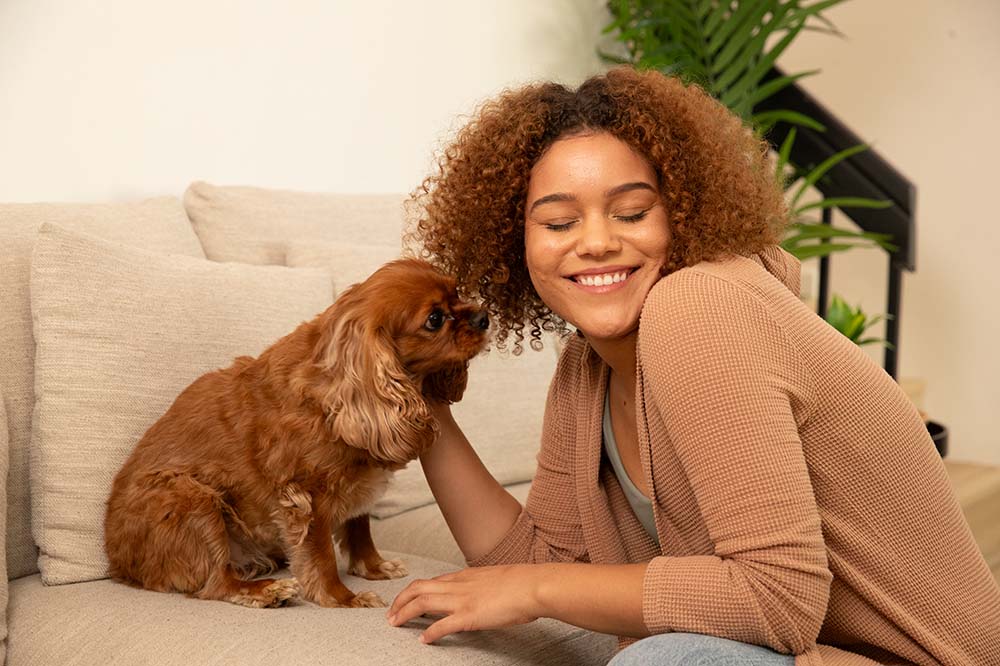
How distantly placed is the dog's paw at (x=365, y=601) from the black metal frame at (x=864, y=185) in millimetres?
2823

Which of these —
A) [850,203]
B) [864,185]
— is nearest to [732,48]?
[850,203]

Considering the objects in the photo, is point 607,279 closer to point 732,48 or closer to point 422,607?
point 422,607

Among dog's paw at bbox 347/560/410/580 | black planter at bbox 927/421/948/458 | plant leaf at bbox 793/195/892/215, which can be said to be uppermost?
plant leaf at bbox 793/195/892/215

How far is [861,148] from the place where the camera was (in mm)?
3961

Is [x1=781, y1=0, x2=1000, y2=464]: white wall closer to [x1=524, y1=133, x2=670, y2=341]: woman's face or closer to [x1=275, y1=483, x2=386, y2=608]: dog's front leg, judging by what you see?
[x1=524, y1=133, x2=670, y2=341]: woman's face

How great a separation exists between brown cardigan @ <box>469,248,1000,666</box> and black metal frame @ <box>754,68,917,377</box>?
2.73m

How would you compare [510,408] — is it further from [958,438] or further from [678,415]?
[958,438]

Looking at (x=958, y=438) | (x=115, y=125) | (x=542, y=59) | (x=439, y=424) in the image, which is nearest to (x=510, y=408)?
(x=439, y=424)

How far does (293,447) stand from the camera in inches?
68.6

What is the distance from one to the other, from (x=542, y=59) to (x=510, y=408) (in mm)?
1785

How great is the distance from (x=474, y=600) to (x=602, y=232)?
1.86 feet

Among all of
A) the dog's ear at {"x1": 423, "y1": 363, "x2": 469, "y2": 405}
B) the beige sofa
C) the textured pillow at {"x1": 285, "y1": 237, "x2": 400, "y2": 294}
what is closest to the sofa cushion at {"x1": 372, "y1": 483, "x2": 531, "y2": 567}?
the beige sofa

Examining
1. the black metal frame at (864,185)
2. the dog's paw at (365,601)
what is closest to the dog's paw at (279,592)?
the dog's paw at (365,601)

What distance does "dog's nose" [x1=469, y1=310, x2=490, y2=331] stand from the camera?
73.1 inches
